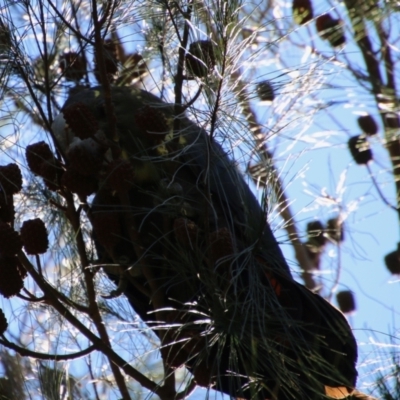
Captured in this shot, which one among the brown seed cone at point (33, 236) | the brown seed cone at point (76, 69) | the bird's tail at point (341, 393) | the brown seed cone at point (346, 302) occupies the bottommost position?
the brown seed cone at point (346, 302)

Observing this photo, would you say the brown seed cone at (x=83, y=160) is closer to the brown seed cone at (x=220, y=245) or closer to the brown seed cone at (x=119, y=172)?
the brown seed cone at (x=119, y=172)

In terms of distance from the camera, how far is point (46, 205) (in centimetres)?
203

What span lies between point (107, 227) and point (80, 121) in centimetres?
23

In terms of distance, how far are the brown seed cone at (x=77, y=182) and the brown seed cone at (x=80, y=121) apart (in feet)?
0.28

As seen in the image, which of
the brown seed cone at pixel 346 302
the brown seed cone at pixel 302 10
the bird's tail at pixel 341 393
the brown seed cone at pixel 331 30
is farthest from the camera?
the brown seed cone at pixel 346 302

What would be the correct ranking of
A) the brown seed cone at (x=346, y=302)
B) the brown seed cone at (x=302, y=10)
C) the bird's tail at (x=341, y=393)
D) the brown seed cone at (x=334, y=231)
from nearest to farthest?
the bird's tail at (x=341, y=393)
the brown seed cone at (x=302, y=10)
the brown seed cone at (x=346, y=302)
the brown seed cone at (x=334, y=231)

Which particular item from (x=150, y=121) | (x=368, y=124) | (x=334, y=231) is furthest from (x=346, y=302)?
(x=150, y=121)

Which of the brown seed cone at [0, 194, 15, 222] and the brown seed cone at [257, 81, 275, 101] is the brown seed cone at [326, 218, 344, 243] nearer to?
the brown seed cone at [257, 81, 275, 101]

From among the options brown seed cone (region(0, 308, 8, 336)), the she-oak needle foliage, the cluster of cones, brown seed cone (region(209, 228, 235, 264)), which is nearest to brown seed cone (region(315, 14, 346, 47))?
the she-oak needle foliage

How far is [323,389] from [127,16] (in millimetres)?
966

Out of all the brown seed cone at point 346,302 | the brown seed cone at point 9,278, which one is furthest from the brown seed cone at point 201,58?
the brown seed cone at point 346,302

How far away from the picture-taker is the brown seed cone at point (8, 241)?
1536 mm

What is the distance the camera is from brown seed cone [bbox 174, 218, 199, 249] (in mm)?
1580

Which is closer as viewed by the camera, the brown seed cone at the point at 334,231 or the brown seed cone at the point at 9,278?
the brown seed cone at the point at 9,278
